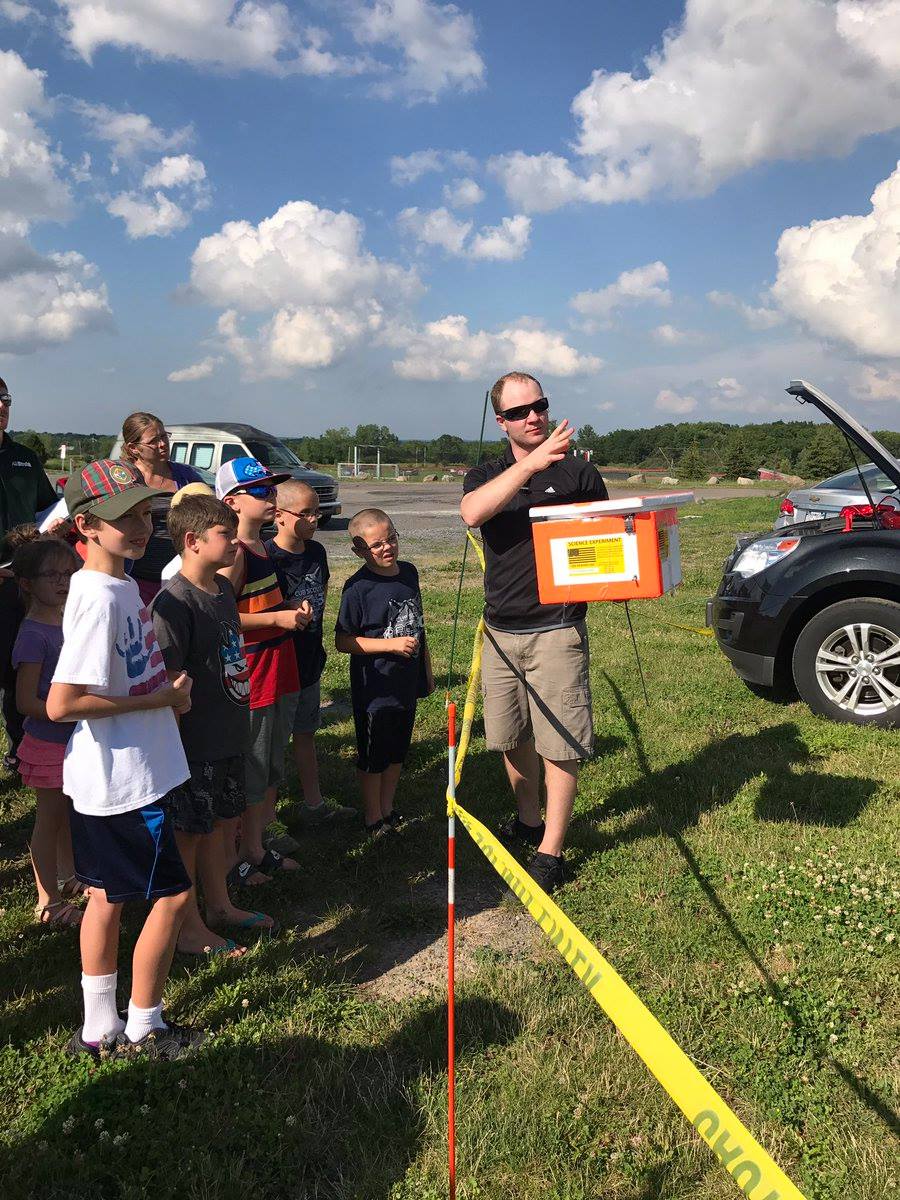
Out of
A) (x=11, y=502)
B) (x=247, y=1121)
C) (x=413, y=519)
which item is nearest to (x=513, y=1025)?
(x=247, y=1121)

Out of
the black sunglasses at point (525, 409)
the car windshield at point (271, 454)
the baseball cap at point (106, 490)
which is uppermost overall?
the car windshield at point (271, 454)

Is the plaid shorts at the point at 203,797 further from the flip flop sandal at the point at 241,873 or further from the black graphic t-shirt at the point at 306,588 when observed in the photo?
the black graphic t-shirt at the point at 306,588

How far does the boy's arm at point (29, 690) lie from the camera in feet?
10.6

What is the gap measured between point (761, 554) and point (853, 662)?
41.7 inches

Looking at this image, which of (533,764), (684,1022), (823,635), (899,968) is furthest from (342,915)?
(823,635)

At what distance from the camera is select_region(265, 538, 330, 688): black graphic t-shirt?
4113mm

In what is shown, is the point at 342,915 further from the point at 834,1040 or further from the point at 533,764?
the point at 834,1040

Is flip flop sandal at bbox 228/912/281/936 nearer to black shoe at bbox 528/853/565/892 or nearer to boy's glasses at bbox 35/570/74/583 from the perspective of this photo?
black shoe at bbox 528/853/565/892

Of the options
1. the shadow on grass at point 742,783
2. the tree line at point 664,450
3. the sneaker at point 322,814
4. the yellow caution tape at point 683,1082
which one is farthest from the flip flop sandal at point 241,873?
the tree line at point 664,450

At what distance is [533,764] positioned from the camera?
4.11 m

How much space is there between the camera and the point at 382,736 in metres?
4.14

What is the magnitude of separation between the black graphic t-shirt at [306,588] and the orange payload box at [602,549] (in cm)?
132

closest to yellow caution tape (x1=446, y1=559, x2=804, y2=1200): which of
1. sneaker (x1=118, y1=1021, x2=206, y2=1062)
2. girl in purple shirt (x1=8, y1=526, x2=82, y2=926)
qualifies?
sneaker (x1=118, y1=1021, x2=206, y2=1062)

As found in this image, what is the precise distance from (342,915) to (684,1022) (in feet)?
4.86
